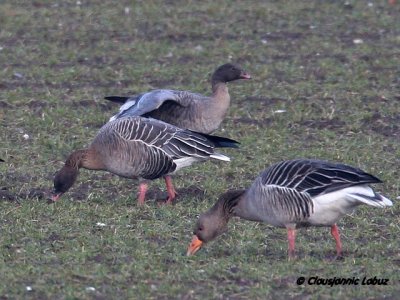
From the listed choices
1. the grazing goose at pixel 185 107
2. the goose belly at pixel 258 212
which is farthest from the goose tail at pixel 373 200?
the grazing goose at pixel 185 107

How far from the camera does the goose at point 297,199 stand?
7055 mm

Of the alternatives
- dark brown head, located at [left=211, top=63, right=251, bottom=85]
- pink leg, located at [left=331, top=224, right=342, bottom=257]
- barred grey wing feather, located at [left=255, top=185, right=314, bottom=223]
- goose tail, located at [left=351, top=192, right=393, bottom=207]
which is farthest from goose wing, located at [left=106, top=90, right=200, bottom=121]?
goose tail, located at [left=351, top=192, right=393, bottom=207]

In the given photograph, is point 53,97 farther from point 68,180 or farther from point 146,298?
point 146,298

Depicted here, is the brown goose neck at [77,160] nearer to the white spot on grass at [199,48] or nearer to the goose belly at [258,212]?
the goose belly at [258,212]

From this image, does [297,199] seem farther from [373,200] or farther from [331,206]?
[373,200]

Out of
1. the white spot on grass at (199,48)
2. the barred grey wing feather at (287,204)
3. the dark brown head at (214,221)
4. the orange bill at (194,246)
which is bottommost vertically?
the white spot on grass at (199,48)

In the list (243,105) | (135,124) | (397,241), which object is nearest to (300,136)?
(243,105)

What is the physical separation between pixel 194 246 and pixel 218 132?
3960 millimetres

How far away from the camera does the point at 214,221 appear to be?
7.42 m

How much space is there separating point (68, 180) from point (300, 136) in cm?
309

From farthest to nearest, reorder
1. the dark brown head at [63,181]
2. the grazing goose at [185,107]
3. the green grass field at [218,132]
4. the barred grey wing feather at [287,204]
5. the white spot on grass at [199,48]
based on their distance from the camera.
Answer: the white spot on grass at [199,48] → the grazing goose at [185,107] → the dark brown head at [63,181] → the barred grey wing feather at [287,204] → the green grass field at [218,132]

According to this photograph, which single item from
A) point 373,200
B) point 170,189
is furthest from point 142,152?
point 373,200

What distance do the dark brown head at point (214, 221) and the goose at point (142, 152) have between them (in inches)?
56.4

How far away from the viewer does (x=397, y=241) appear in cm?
769
